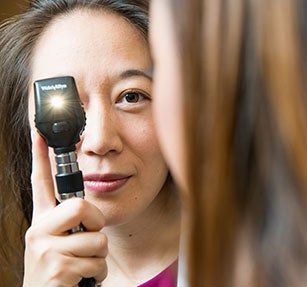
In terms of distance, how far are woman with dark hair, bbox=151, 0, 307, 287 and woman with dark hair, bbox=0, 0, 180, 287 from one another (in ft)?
1.05

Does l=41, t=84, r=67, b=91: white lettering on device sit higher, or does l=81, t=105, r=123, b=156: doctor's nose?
l=41, t=84, r=67, b=91: white lettering on device

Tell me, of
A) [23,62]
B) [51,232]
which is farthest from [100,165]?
[23,62]

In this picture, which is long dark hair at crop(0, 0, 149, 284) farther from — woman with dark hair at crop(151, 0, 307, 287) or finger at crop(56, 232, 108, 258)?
woman with dark hair at crop(151, 0, 307, 287)

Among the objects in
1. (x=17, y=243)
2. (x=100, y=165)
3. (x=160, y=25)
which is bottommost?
(x=17, y=243)

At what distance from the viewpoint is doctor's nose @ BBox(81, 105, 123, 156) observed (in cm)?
90

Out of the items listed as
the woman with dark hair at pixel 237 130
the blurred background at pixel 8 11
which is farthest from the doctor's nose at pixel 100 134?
the blurred background at pixel 8 11

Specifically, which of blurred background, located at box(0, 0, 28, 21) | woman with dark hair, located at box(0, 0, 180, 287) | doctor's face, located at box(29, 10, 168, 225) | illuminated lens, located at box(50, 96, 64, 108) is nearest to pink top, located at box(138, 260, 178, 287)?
woman with dark hair, located at box(0, 0, 180, 287)

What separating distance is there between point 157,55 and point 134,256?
578mm

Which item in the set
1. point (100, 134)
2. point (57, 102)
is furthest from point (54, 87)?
point (100, 134)

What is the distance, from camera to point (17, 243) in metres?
1.25

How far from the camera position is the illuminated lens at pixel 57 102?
2.54 ft

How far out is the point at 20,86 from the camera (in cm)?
109

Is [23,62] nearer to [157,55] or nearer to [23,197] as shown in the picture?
[23,197]

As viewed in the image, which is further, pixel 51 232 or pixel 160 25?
pixel 51 232
